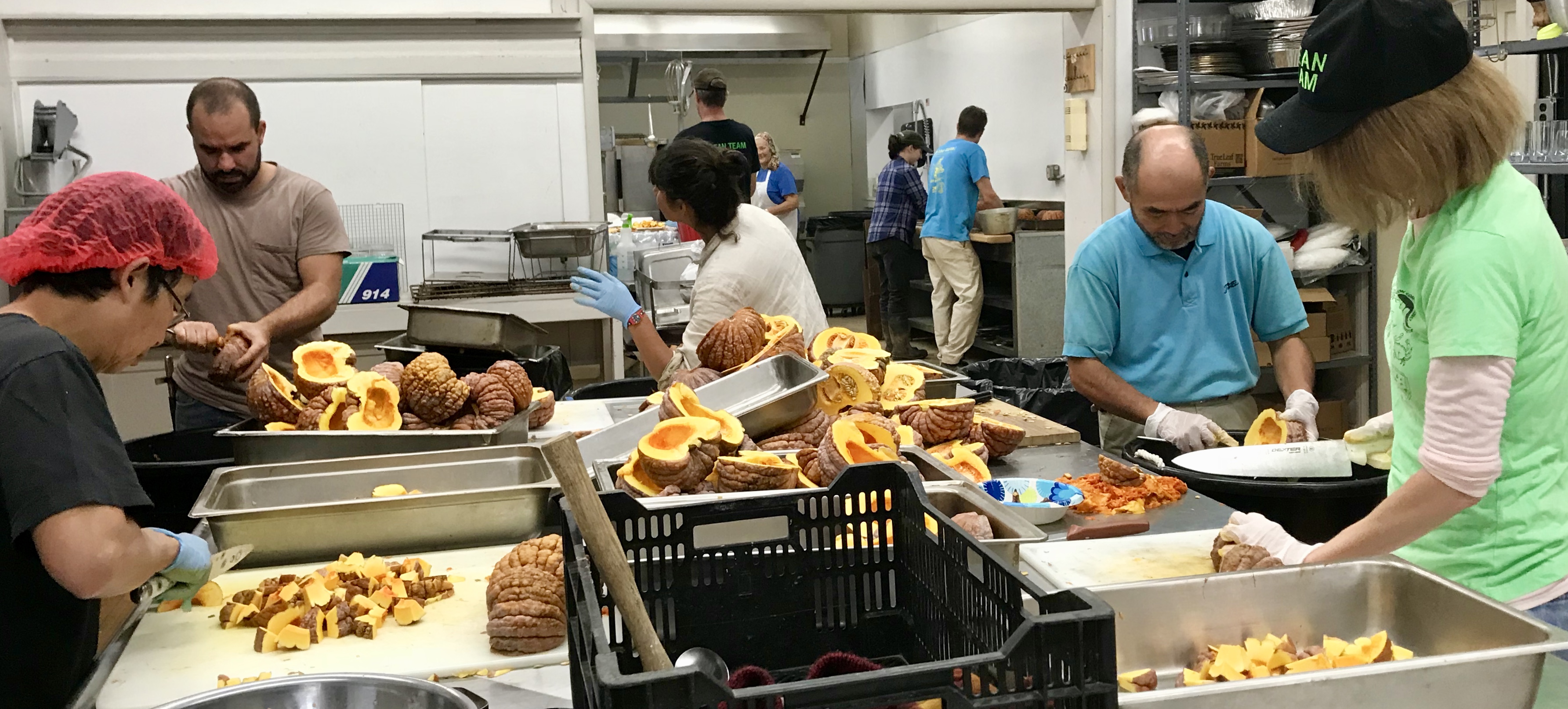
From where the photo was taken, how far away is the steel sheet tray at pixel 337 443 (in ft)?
8.69

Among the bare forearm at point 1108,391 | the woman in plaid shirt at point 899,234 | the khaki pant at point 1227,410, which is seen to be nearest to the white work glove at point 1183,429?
the bare forearm at point 1108,391

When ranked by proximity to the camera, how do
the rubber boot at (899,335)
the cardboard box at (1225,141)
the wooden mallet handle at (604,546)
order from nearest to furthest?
the wooden mallet handle at (604,546), the cardboard box at (1225,141), the rubber boot at (899,335)

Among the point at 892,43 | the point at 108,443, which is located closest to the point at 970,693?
the point at 108,443

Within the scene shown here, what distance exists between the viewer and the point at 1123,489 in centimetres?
244

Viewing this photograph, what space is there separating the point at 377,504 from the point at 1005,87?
8300 mm

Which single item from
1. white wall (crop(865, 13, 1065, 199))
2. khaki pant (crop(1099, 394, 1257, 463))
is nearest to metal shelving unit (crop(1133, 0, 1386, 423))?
white wall (crop(865, 13, 1065, 199))

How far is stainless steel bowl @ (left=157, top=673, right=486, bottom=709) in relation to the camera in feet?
4.56

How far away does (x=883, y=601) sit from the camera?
1.37 m

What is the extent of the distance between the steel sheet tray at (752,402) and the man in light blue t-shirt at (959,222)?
606 cm

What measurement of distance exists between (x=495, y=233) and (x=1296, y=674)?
5.08 meters

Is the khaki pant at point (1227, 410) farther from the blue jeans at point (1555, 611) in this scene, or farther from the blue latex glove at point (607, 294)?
the blue latex glove at point (607, 294)

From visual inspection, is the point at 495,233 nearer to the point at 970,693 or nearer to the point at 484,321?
the point at 484,321

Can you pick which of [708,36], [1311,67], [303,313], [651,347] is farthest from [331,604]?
[708,36]

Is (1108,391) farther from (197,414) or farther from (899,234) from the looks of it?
(899,234)
